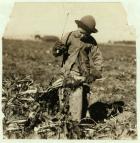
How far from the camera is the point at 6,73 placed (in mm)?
2879

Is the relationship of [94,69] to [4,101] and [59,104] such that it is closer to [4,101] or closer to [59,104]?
[59,104]

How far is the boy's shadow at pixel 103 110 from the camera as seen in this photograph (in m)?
2.86

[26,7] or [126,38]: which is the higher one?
[26,7]

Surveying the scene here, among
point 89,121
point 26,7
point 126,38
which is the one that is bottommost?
point 89,121

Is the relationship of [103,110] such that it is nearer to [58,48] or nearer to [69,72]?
[69,72]

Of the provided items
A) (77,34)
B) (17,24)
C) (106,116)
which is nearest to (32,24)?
(17,24)

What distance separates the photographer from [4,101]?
2.87m

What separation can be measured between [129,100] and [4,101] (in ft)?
2.26

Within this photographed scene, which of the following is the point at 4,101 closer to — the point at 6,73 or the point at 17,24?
the point at 6,73

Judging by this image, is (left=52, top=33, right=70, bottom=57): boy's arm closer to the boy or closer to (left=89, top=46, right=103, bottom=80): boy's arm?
the boy

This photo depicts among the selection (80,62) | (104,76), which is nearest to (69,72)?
(80,62)

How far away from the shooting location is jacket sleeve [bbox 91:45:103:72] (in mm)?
2836

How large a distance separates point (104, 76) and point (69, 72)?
0.64 ft

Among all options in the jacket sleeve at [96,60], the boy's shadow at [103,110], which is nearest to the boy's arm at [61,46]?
the jacket sleeve at [96,60]
